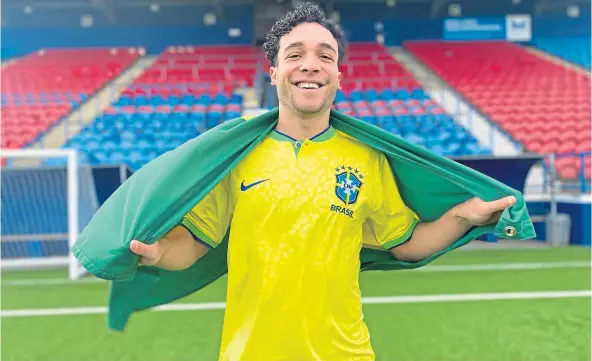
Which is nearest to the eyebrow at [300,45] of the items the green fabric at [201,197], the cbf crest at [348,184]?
the green fabric at [201,197]

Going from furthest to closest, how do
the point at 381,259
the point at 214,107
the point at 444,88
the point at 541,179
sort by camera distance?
the point at 444,88, the point at 214,107, the point at 541,179, the point at 381,259

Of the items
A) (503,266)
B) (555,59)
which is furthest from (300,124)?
(555,59)

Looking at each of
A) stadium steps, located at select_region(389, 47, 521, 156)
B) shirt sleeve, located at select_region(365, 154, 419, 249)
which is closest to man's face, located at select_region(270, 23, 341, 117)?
shirt sleeve, located at select_region(365, 154, 419, 249)

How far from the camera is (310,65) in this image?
1425 millimetres

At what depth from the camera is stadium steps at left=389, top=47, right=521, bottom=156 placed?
1077cm

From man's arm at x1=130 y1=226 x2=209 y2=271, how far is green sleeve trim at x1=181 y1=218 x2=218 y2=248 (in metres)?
0.02

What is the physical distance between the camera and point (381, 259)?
176 centimetres

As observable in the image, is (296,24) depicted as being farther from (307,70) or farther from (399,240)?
(399,240)

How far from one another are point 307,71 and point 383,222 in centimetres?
56

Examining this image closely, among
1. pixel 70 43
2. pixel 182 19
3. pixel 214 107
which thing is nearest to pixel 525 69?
pixel 214 107

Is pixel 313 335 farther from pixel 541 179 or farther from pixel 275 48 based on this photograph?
pixel 541 179

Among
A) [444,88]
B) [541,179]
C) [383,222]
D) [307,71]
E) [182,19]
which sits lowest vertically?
[541,179]

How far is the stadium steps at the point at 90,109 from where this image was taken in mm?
11812

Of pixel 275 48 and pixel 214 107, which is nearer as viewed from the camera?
pixel 275 48
